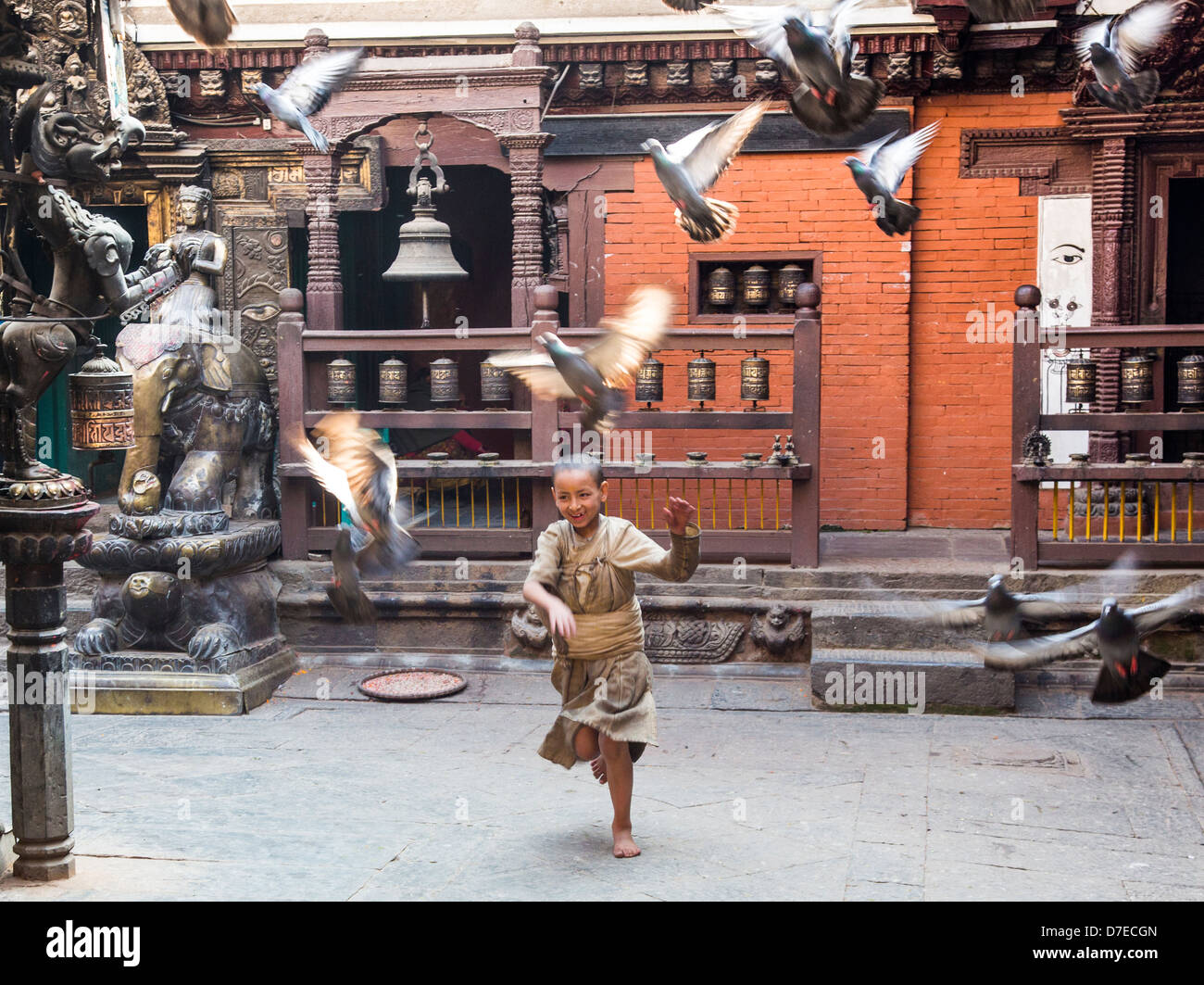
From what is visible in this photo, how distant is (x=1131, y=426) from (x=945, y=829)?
11.4 ft

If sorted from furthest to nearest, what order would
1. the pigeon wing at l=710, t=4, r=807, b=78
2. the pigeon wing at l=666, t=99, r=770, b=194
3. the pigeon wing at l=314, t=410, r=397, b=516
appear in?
the pigeon wing at l=314, t=410, r=397, b=516 < the pigeon wing at l=666, t=99, r=770, b=194 < the pigeon wing at l=710, t=4, r=807, b=78

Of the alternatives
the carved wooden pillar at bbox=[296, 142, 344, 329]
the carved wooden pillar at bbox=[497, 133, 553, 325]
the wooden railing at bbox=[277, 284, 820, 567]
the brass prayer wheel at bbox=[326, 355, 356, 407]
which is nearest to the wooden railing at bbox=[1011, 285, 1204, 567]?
the wooden railing at bbox=[277, 284, 820, 567]

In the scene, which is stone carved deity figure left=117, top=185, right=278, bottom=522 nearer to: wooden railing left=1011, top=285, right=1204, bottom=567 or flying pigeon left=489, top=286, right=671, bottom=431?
flying pigeon left=489, top=286, right=671, bottom=431

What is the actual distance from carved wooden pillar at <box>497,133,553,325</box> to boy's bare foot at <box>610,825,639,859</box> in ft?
15.1

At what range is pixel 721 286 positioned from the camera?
9.95 meters

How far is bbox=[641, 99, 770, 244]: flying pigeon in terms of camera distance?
5.91 metres

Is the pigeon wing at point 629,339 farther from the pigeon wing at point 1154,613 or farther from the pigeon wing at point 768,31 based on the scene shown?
the pigeon wing at point 1154,613

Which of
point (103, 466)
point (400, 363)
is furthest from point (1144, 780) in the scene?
point (103, 466)

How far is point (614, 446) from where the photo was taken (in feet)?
31.9

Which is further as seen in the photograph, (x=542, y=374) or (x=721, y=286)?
(x=721, y=286)

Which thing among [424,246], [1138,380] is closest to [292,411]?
[424,246]

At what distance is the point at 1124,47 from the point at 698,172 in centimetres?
275

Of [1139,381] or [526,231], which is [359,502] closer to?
[526,231]

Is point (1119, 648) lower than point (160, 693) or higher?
higher
